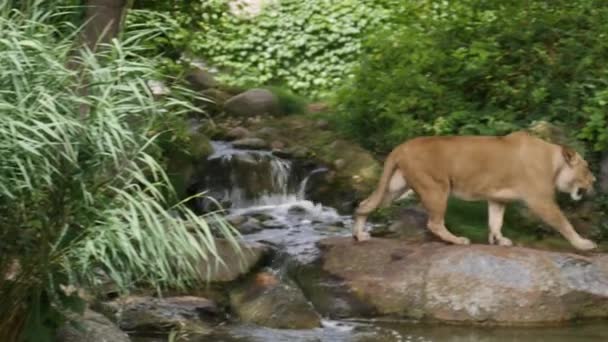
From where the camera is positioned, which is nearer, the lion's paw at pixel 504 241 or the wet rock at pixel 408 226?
the lion's paw at pixel 504 241

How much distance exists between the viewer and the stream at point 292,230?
891cm

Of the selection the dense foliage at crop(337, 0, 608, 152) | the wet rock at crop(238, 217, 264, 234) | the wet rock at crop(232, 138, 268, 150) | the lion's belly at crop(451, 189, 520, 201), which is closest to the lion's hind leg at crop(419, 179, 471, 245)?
the lion's belly at crop(451, 189, 520, 201)

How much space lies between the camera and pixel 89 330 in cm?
720

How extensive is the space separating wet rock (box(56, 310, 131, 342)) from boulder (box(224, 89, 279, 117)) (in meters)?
8.53

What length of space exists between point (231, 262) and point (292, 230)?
6.91 ft

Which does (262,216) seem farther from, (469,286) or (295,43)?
(295,43)

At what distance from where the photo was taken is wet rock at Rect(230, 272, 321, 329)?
9266 millimetres

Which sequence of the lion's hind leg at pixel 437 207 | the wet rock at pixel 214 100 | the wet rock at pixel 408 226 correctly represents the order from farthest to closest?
the wet rock at pixel 214 100
the wet rock at pixel 408 226
the lion's hind leg at pixel 437 207

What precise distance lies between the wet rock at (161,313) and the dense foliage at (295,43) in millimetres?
8220

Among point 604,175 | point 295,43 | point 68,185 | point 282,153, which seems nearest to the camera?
point 68,185

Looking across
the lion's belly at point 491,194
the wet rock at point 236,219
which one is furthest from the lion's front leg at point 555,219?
the wet rock at point 236,219

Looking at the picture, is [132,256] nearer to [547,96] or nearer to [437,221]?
[437,221]

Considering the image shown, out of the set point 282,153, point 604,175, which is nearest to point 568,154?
point 604,175

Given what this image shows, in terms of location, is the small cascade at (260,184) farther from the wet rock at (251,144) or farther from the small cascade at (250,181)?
the wet rock at (251,144)
